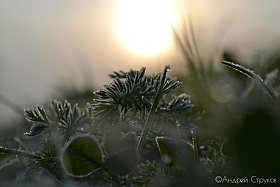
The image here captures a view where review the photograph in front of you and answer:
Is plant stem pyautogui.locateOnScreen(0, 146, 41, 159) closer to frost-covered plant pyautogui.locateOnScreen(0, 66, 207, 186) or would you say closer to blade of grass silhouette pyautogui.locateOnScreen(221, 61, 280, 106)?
frost-covered plant pyautogui.locateOnScreen(0, 66, 207, 186)

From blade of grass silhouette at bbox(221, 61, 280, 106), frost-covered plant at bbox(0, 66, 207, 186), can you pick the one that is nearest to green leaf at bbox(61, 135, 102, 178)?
frost-covered plant at bbox(0, 66, 207, 186)

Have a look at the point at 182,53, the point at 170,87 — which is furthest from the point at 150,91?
the point at 182,53

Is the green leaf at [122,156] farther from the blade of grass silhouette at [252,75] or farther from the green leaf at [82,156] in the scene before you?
the blade of grass silhouette at [252,75]

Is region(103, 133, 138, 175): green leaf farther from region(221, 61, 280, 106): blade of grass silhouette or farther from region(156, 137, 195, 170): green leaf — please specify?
region(221, 61, 280, 106): blade of grass silhouette

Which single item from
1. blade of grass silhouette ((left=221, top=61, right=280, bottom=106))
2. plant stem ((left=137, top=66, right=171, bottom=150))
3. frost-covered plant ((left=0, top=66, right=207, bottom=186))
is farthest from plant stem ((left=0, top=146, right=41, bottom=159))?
blade of grass silhouette ((left=221, top=61, right=280, bottom=106))

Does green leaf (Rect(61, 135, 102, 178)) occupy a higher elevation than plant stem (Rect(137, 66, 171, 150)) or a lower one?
lower

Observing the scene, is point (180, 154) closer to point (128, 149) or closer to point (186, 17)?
point (128, 149)

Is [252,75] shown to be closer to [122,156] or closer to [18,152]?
[122,156]
